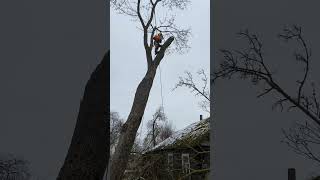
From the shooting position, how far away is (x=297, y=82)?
2705 mm

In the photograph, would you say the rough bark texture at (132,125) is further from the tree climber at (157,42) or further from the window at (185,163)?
the window at (185,163)

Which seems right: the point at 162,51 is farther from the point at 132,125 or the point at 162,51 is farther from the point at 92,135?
the point at 92,135

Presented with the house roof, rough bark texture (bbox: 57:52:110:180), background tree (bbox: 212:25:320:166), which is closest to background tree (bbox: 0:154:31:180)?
rough bark texture (bbox: 57:52:110:180)

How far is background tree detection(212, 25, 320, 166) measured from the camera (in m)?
2.61

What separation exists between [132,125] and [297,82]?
136cm

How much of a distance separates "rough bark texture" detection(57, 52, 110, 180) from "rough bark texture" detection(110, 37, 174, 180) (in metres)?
0.73

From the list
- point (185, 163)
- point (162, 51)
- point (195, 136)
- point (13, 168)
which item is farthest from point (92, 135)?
point (195, 136)

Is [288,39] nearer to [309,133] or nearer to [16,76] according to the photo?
[309,133]

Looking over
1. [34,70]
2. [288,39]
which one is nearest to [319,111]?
[288,39]

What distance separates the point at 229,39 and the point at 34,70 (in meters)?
1.19

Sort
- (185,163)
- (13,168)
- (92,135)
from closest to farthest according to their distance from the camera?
(13,168) < (92,135) < (185,163)

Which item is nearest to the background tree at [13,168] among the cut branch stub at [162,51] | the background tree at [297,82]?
the background tree at [297,82]

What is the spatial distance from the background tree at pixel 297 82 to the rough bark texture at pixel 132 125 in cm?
89

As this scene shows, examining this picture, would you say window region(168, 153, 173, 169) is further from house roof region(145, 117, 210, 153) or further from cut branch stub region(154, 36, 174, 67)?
cut branch stub region(154, 36, 174, 67)
